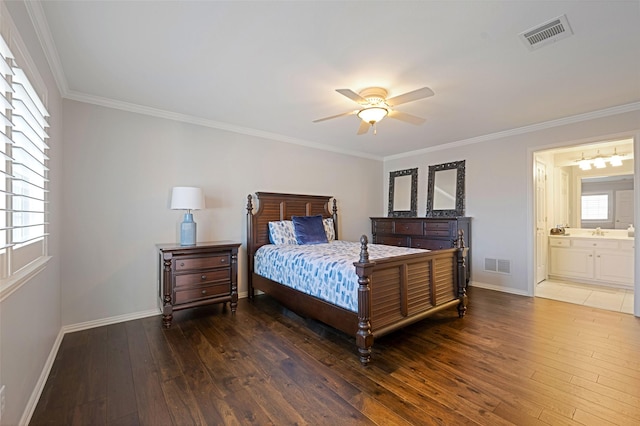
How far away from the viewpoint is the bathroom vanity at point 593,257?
4.59 metres

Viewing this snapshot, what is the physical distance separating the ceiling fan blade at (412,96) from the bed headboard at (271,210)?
2.36m

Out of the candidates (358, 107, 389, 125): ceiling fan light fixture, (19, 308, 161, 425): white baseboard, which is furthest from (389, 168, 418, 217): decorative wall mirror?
(19, 308, 161, 425): white baseboard

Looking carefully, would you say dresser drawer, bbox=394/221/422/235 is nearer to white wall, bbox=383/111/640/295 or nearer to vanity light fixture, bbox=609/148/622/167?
white wall, bbox=383/111/640/295

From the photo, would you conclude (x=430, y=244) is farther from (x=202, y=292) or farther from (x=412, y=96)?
(x=202, y=292)

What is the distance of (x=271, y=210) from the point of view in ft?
14.6

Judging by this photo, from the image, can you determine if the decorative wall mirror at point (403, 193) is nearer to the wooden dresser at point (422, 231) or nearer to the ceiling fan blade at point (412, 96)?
the wooden dresser at point (422, 231)

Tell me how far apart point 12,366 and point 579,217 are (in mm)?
7713

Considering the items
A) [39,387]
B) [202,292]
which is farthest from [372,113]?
[39,387]

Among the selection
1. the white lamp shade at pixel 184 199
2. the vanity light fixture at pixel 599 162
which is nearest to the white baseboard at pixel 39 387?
the white lamp shade at pixel 184 199

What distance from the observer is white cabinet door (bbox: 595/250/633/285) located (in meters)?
4.56

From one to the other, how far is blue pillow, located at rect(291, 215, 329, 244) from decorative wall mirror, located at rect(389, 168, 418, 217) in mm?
2188

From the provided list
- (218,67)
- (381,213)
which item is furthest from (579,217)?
(218,67)

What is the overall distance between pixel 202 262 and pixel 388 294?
6.89 feet

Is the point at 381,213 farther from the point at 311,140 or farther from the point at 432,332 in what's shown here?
the point at 432,332
